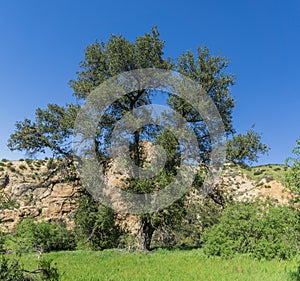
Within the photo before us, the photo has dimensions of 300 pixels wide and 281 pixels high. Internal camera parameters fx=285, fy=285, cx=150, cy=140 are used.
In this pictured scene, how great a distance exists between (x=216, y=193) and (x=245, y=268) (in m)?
10.3

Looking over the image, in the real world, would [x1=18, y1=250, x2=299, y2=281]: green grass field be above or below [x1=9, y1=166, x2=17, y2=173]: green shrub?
below

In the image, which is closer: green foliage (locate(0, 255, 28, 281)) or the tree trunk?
green foliage (locate(0, 255, 28, 281))

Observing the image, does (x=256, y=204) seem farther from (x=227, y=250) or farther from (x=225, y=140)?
(x=225, y=140)

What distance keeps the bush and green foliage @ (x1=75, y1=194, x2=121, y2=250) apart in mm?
8206

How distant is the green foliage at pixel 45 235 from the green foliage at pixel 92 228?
0.85 meters

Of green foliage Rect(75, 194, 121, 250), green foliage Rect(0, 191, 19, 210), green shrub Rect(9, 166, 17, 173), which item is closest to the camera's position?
green foliage Rect(0, 191, 19, 210)

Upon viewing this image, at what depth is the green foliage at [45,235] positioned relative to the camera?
695 inches

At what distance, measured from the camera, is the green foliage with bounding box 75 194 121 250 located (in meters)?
19.9

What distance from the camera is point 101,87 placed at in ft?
58.6

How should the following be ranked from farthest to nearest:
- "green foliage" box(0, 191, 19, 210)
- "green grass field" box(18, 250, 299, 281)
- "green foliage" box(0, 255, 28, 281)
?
"green grass field" box(18, 250, 299, 281)
"green foliage" box(0, 191, 19, 210)
"green foliage" box(0, 255, 28, 281)

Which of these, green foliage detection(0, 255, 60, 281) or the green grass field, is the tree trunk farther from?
green foliage detection(0, 255, 60, 281)

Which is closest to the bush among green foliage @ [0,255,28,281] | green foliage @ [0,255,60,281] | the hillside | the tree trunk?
the tree trunk

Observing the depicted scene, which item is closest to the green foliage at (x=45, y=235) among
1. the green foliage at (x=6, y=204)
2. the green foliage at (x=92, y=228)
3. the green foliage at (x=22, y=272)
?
the green foliage at (x=92, y=228)

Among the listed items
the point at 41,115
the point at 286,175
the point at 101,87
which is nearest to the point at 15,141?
the point at 41,115
